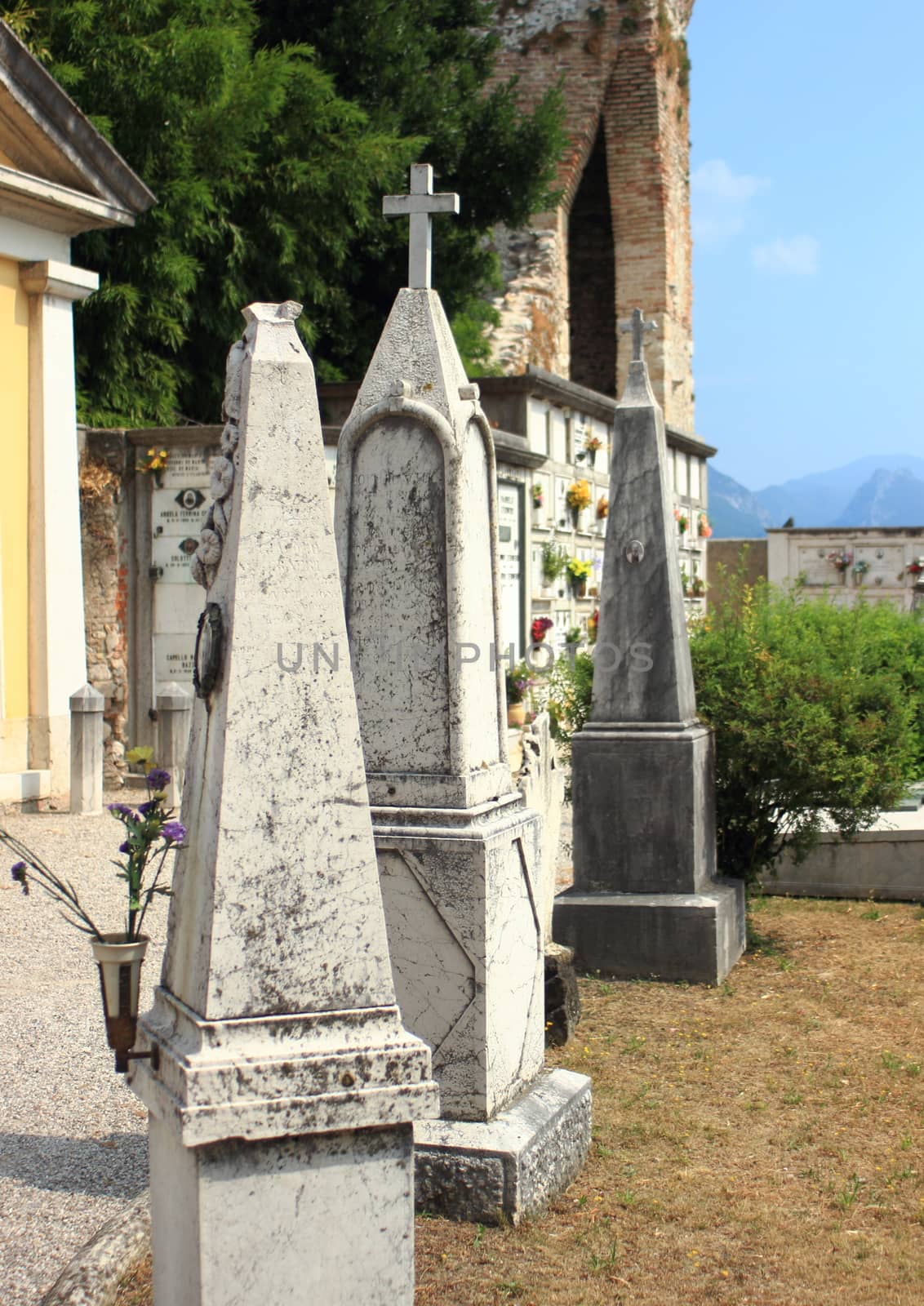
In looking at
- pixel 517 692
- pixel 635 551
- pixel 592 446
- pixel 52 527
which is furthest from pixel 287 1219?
pixel 592 446

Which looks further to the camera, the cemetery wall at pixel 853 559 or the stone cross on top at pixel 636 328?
the cemetery wall at pixel 853 559

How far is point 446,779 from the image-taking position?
3824 millimetres

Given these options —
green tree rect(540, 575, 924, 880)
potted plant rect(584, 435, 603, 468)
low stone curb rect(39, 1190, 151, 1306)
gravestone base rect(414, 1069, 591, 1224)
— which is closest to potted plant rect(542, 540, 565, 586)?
potted plant rect(584, 435, 603, 468)

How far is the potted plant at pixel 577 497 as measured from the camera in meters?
15.9

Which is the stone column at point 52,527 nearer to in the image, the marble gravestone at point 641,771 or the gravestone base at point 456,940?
the marble gravestone at point 641,771

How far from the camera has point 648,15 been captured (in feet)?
74.1

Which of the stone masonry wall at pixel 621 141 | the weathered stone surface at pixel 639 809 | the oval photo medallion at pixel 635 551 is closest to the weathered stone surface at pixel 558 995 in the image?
the weathered stone surface at pixel 639 809

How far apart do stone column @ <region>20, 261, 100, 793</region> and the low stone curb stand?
23.9 ft

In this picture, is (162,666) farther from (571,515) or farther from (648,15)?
(648,15)

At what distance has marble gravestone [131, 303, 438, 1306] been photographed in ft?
8.10

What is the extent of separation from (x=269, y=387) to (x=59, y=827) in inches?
290

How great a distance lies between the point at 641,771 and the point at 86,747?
5051mm

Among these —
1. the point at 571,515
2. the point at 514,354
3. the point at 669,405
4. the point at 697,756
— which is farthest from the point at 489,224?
the point at 697,756

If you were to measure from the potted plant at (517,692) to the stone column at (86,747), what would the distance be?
423 cm
